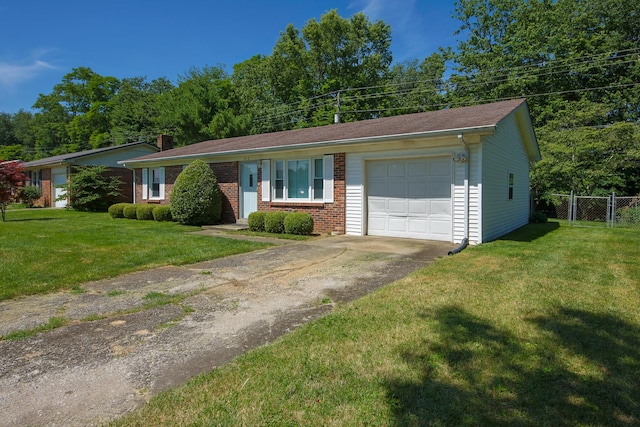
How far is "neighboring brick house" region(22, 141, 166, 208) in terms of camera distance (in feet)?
77.0

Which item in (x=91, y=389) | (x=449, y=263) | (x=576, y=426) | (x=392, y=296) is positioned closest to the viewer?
(x=576, y=426)

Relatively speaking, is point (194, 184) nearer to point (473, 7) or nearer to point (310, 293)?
point (310, 293)

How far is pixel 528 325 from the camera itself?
3.71m

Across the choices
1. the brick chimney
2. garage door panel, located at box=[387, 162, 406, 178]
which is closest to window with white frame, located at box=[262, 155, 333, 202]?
garage door panel, located at box=[387, 162, 406, 178]

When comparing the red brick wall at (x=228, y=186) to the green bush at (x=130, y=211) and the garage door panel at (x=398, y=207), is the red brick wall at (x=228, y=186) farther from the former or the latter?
the garage door panel at (x=398, y=207)

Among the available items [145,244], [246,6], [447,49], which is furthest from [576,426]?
[447,49]

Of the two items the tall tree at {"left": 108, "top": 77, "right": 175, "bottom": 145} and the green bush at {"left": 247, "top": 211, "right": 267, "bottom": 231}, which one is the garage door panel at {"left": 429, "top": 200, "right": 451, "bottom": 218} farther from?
Answer: the tall tree at {"left": 108, "top": 77, "right": 175, "bottom": 145}

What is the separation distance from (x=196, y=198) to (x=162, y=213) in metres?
2.48

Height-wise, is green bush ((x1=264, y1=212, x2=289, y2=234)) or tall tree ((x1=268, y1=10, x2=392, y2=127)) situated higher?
tall tree ((x1=268, y1=10, x2=392, y2=127))

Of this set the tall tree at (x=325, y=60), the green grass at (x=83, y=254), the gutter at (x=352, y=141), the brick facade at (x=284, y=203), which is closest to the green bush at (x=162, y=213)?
the brick facade at (x=284, y=203)

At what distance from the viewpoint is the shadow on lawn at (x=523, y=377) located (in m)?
2.30

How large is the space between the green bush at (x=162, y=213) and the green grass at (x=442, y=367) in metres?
12.3

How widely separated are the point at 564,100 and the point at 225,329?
97.1 feet

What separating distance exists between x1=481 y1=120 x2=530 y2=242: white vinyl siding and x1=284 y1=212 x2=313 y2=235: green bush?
4711 mm
